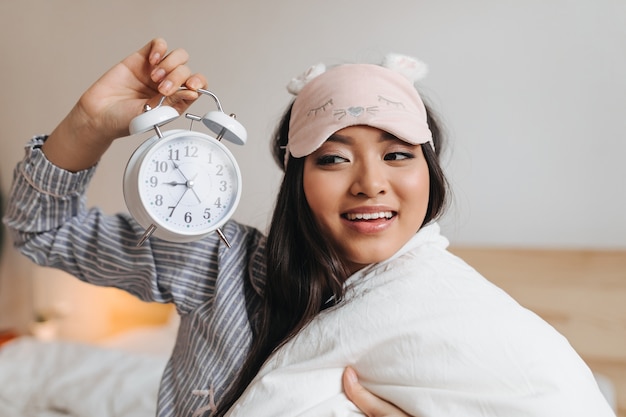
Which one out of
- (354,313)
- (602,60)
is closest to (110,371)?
(354,313)

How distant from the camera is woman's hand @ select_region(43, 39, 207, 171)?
108 centimetres

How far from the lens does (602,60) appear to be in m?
1.76

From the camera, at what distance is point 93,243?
1229 millimetres

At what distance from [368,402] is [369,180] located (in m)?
0.36

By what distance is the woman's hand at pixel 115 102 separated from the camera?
3.53 ft

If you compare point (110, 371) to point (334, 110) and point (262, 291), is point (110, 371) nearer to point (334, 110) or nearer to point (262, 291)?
point (262, 291)

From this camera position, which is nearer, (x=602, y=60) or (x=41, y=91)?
(x=602, y=60)

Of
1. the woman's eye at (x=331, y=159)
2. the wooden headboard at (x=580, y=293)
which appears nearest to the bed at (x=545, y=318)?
the wooden headboard at (x=580, y=293)

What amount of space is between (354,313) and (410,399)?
6.6 inches

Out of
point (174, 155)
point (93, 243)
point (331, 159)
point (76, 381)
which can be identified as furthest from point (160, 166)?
point (76, 381)

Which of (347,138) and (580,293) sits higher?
(347,138)

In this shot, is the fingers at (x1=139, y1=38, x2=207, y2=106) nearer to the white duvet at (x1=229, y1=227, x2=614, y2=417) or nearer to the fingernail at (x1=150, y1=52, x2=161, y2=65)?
the fingernail at (x1=150, y1=52, x2=161, y2=65)

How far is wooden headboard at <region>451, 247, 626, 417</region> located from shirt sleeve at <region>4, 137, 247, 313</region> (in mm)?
1089

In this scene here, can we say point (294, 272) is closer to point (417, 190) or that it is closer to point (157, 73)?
point (417, 190)
